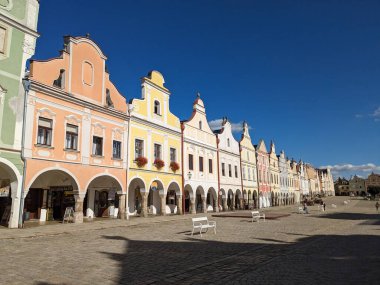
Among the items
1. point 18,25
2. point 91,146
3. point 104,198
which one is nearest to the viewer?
point 18,25

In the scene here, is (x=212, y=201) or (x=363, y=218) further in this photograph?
(x=212, y=201)

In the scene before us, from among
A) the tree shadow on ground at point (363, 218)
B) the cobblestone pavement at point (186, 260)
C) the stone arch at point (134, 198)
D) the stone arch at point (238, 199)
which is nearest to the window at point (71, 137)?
the stone arch at point (134, 198)

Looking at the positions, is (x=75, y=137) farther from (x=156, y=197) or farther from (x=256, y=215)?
(x=256, y=215)

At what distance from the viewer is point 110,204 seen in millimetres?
24984

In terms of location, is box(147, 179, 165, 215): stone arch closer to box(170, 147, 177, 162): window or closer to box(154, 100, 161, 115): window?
box(170, 147, 177, 162): window

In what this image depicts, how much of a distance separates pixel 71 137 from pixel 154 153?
28.1ft

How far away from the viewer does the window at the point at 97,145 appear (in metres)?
21.6

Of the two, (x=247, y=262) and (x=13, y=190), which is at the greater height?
(x=13, y=190)

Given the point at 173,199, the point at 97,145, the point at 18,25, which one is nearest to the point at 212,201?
the point at 173,199

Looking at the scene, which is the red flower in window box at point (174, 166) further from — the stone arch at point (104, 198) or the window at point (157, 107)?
the stone arch at point (104, 198)

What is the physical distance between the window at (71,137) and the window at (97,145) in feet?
4.95

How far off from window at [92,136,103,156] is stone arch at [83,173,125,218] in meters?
1.80

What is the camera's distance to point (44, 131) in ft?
60.5

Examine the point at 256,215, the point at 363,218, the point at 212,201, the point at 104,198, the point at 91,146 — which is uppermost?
the point at 91,146
